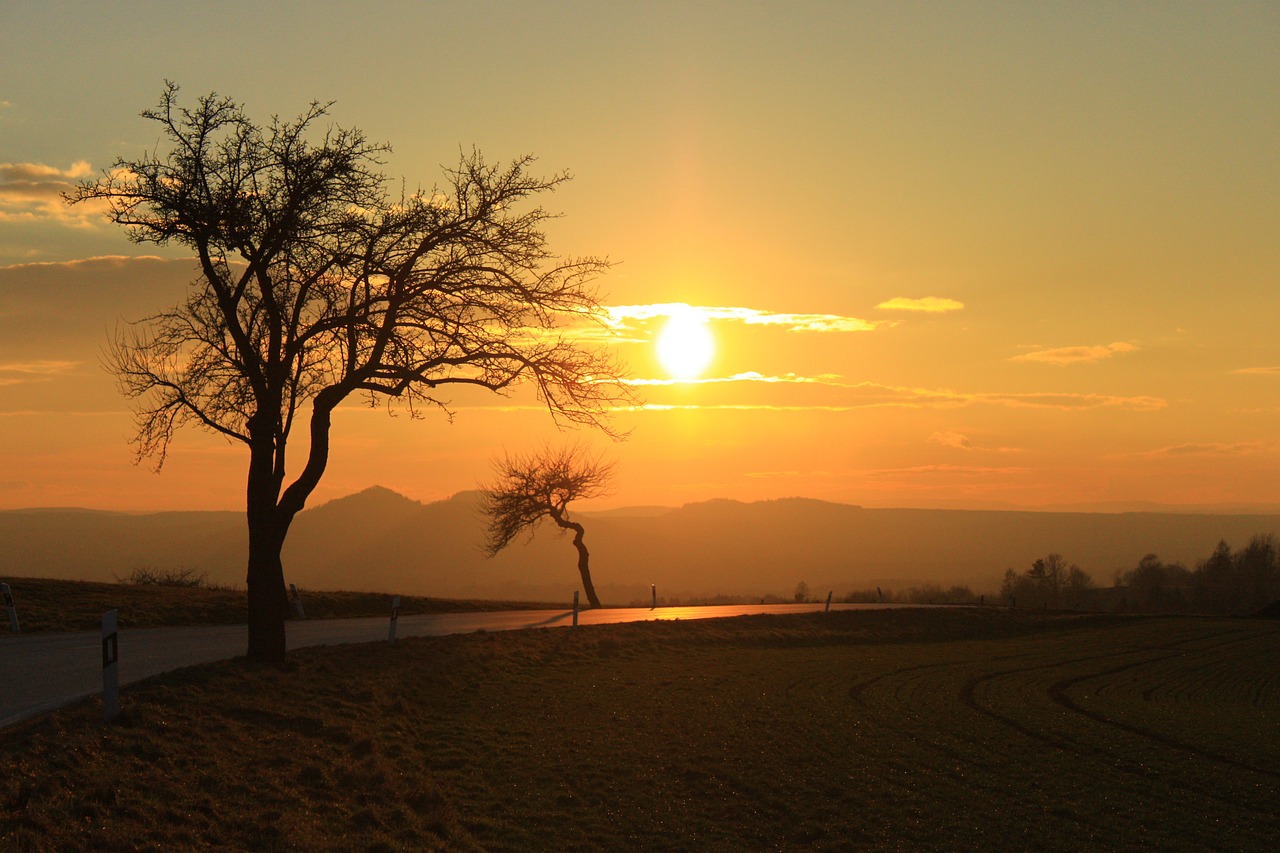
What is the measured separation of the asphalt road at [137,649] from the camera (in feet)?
47.4

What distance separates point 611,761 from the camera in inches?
599

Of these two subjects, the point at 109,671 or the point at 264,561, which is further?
the point at 264,561

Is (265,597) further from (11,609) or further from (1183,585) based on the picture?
(1183,585)

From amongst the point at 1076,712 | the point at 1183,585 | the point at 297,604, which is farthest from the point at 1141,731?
the point at 1183,585

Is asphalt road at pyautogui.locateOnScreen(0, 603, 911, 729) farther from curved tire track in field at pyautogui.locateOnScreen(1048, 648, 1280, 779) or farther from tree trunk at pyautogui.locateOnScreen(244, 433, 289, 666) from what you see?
curved tire track in field at pyautogui.locateOnScreen(1048, 648, 1280, 779)

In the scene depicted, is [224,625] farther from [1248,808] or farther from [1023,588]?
[1023,588]

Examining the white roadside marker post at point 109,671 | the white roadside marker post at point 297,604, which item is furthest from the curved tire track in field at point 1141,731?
the white roadside marker post at point 297,604

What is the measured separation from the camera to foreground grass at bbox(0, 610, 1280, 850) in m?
10.5

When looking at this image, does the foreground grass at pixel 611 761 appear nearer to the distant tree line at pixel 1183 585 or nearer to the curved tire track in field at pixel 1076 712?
the curved tire track in field at pixel 1076 712

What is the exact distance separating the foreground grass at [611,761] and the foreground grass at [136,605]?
7656 millimetres

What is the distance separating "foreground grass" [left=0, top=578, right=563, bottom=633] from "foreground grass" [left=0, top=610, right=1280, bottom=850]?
25.1ft

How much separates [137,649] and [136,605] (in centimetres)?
753

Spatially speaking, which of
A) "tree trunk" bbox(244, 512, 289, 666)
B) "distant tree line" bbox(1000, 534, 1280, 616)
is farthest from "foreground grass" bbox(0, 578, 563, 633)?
"distant tree line" bbox(1000, 534, 1280, 616)

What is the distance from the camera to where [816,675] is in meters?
26.5
